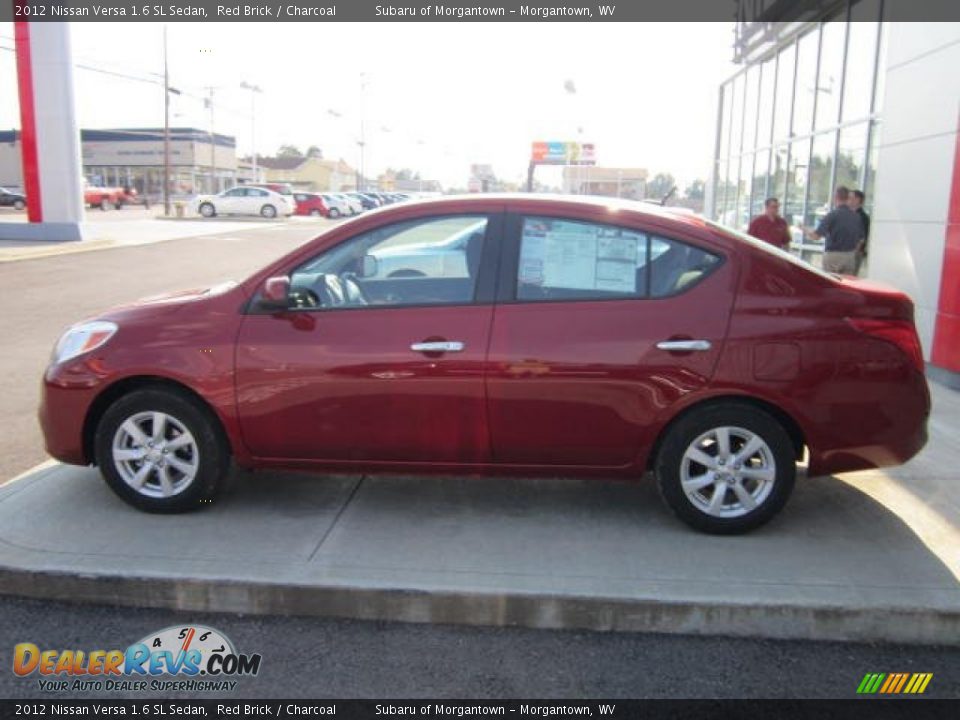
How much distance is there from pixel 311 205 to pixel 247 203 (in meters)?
6.76

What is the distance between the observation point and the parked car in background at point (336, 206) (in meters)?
50.7

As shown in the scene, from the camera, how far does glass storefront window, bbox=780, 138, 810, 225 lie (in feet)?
43.3

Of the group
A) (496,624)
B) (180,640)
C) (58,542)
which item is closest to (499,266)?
(496,624)

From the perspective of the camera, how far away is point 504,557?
12.3ft

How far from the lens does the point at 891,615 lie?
3334 millimetres

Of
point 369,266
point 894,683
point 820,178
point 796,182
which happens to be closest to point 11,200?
point 796,182

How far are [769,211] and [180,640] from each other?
938cm

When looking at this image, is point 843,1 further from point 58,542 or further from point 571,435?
point 58,542

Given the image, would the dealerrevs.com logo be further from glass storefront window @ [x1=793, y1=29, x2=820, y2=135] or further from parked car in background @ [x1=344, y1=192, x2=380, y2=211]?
parked car in background @ [x1=344, y1=192, x2=380, y2=211]

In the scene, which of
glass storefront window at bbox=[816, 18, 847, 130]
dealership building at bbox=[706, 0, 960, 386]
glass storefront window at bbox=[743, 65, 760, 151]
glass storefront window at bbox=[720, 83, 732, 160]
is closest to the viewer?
dealership building at bbox=[706, 0, 960, 386]

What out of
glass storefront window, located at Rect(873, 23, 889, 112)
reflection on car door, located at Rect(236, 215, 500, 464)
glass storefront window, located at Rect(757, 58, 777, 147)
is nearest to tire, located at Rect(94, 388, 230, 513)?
reflection on car door, located at Rect(236, 215, 500, 464)

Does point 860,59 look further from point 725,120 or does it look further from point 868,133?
point 725,120

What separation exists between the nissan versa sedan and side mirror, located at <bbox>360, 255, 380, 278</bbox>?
0.08 meters

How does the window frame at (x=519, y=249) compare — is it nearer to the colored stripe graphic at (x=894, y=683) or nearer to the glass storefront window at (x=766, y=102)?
the colored stripe graphic at (x=894, y=683)
